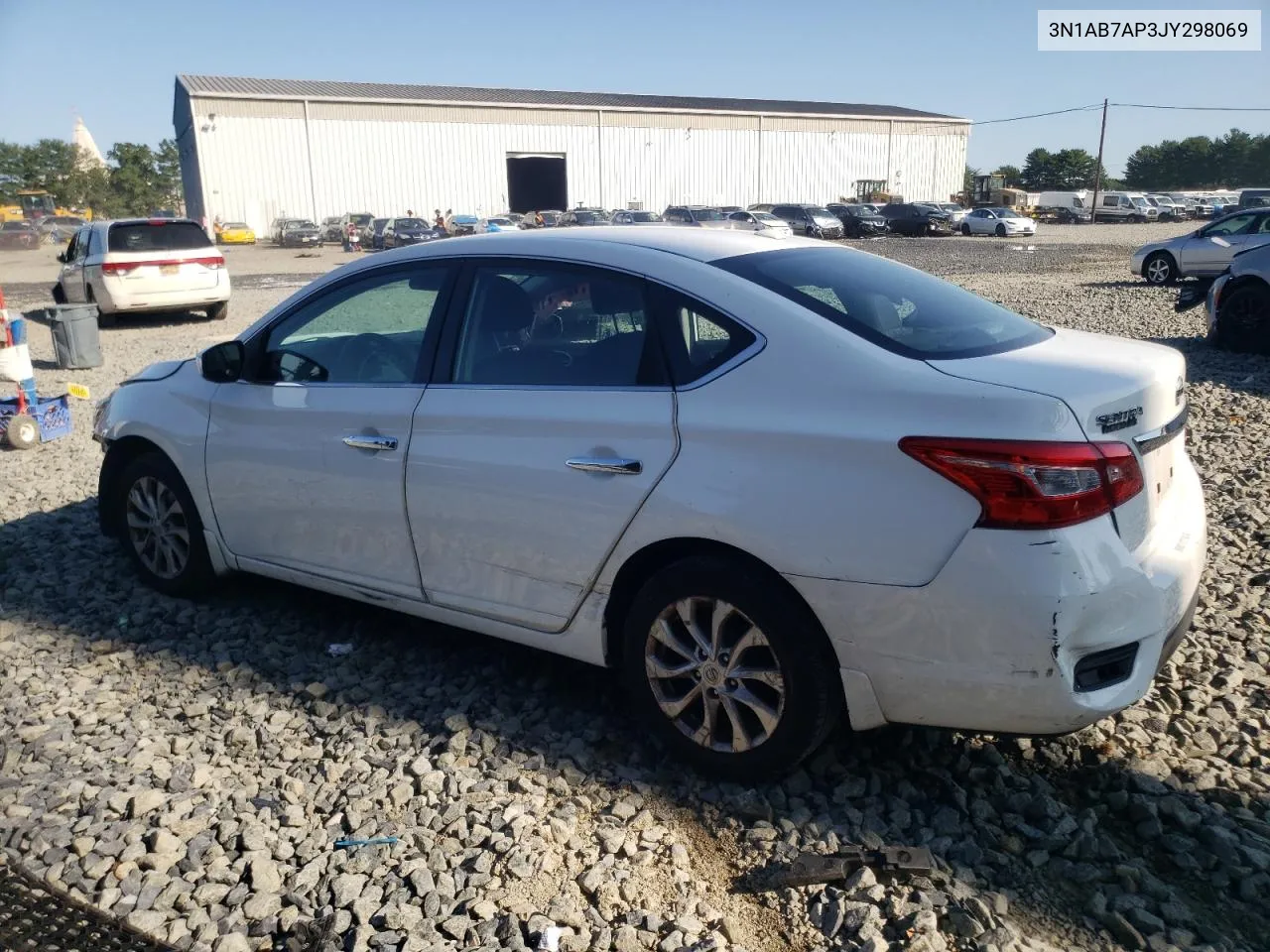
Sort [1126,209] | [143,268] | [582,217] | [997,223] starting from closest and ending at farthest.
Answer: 1. [143,268]
2. [582,217]
3. [997,223]
4. [1126,209]

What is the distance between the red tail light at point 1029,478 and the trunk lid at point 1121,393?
3.3 inches

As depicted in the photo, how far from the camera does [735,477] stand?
2.97m

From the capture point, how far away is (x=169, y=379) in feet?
15.5

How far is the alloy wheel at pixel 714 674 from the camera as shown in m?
3.08

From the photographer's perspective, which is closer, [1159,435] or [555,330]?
[1159,435]

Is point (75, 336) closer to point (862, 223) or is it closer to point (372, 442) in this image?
point (372, 442)

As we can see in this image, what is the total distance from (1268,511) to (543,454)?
464 centimetres

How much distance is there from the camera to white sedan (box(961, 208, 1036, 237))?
152ft

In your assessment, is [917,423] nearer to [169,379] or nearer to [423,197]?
[169,379]

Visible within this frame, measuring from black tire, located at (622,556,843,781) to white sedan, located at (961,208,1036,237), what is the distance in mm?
47506

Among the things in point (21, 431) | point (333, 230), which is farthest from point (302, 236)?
point (21, 431)

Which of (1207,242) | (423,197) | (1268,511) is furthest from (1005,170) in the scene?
(1268,511)

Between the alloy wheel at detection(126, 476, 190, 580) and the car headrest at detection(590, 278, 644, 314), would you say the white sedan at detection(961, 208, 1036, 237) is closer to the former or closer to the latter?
the alloy wheel at detection(126, 476, 190, 580)

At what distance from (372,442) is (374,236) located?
40.6 metres
